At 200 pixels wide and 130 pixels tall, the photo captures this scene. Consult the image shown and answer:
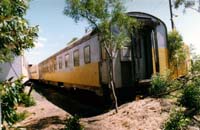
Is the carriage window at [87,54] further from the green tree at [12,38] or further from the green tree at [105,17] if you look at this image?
the green tree at [12,38]

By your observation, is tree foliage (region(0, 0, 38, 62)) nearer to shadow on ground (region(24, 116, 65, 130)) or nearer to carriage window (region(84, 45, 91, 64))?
shadow on ground (region(24, 116, 65, 130))

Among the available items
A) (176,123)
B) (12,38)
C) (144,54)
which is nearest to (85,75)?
(144,54)

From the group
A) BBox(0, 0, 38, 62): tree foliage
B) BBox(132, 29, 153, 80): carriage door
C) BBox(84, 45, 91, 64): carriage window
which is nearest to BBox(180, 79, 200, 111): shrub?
BBox(132, 29, 153, 80): carriage door

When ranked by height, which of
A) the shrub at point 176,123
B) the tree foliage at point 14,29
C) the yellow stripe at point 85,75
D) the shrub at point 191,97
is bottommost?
the shrub at point 176,123

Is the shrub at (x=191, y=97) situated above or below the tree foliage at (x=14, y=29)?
below

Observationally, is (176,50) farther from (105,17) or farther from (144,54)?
(105,17)

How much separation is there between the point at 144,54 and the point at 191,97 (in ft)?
12.1

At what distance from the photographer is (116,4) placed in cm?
1000

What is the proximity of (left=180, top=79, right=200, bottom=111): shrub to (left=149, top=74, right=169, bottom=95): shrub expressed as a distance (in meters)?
1.59

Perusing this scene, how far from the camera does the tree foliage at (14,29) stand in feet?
12.9

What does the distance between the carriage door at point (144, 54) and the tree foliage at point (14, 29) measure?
7.66 meters

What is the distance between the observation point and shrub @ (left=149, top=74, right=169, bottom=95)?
1096 cm

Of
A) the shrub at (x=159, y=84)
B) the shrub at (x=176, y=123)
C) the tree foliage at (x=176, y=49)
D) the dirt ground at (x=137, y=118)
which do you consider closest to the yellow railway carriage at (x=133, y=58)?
the shrub at (x=159, y=84)

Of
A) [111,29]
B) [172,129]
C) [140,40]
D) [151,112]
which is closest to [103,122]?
[151,112]
